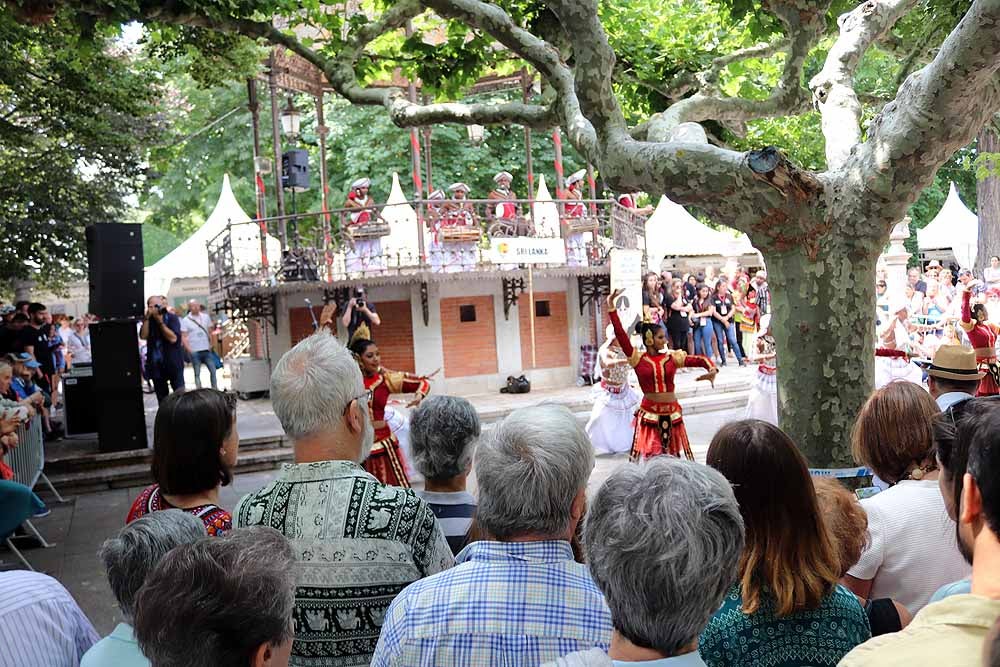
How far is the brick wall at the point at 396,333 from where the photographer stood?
17.8 metres

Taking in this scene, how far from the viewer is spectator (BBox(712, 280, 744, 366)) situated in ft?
68.7

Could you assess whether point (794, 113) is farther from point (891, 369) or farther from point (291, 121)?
point (291, 121)

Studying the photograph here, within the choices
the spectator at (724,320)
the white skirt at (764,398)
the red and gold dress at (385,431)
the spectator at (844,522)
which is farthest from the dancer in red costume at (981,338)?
the spectator at (724,320)

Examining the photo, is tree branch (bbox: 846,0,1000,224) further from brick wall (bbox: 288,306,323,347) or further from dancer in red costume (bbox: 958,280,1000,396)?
brick wall (bbox: 288,306,323,347)

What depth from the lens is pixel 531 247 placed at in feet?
57.6

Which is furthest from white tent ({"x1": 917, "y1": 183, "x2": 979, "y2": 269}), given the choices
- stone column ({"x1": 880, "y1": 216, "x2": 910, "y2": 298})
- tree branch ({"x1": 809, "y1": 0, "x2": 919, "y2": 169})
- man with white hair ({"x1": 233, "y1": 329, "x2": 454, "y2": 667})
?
man with white hair ({"x1": 233, "y1": 329, "x2": 454, "y2": 667})

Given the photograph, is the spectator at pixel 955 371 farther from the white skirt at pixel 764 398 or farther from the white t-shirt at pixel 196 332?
the white t-shirt at pixel 196 332

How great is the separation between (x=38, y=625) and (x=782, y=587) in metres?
2.01

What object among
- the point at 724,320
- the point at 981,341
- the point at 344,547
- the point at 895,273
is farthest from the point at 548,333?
the point at 344,547

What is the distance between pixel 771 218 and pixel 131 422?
9185 millimetres

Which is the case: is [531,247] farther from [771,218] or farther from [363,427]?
[363,427]

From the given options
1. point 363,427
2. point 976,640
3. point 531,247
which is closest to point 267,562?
point 363,427

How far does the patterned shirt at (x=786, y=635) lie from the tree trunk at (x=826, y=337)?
3.03m

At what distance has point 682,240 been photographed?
2669 centimetres
